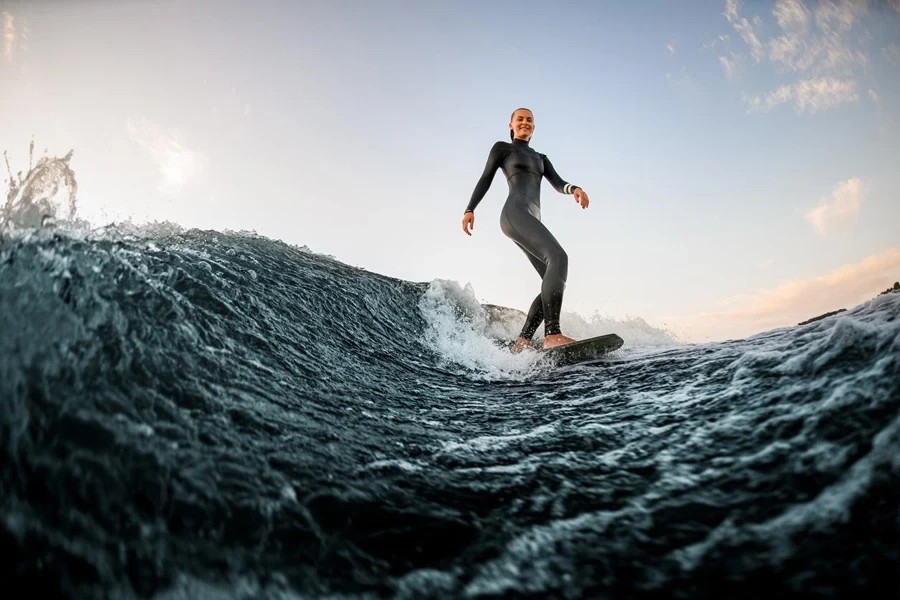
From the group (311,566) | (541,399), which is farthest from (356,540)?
(541,399)

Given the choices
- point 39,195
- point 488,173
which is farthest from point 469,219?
point 39,195

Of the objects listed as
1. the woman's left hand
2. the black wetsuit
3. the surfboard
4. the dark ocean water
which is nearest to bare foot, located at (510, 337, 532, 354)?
the black wetsuit

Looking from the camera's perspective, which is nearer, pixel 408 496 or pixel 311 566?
pixel 311 566

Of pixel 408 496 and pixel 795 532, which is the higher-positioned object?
pixel 795 532

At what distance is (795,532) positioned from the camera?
0.94 meters

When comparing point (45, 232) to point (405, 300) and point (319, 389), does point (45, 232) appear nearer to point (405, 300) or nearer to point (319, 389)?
point (319, 389)

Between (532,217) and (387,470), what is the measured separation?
3.74 meters

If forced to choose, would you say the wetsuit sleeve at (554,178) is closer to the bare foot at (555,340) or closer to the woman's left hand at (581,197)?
the woman's left hand at (581,197)

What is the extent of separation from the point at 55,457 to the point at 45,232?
4.56 feet

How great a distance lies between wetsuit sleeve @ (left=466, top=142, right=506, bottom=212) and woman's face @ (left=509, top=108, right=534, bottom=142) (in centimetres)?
29

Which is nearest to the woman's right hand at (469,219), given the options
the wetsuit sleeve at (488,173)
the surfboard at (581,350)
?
the wetsuit sleeve at (488,173)

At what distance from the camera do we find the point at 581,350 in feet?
12.7

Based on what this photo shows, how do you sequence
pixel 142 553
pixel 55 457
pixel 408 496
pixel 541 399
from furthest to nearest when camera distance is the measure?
pixel 541 399 → pixel 408 496 → pixel 55 457 → pixel 142 553

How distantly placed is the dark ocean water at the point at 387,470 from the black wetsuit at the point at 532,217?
6.49ft
